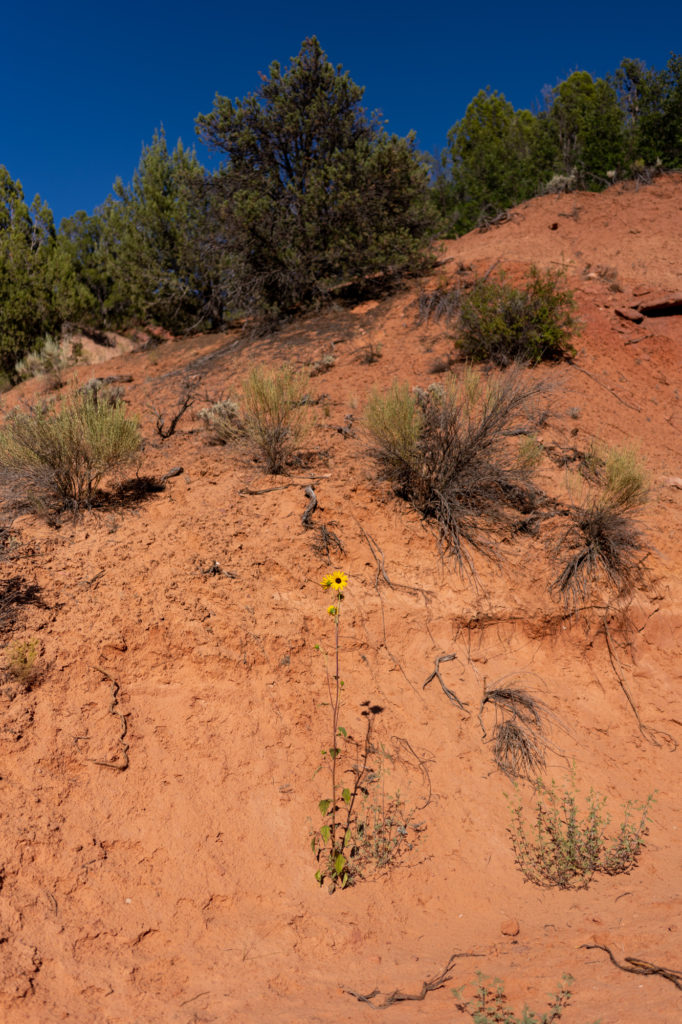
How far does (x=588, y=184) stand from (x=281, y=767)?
14822mm

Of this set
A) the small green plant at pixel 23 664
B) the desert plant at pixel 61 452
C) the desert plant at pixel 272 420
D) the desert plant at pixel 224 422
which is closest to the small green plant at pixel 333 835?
the small green plant at pixel 23 664

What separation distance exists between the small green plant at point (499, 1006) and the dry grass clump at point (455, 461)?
304cm

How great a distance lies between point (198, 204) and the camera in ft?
35.2

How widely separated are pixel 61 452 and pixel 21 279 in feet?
29.3

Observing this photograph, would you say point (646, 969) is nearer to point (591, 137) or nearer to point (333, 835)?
point (333, 835)

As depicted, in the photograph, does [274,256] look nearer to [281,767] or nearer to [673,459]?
[673,459]

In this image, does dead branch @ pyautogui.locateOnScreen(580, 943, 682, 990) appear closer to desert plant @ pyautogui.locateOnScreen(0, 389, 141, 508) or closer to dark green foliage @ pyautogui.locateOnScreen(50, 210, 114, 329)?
desert plant @ pyautogui.locateOnScreen(0, 389, 141, 508)

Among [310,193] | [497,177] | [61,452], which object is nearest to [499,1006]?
[61,452]

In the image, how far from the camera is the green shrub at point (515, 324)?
715 centimetres

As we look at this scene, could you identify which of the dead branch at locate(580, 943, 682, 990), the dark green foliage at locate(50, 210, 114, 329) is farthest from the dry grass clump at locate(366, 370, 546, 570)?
the dark green foliage at locate(50, 210, 114, 329)

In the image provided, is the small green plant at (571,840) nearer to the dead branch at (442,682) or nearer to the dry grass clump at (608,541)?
the dead branch at (442,682)

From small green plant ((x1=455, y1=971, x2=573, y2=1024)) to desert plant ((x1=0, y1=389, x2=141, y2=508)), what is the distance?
3.76 m

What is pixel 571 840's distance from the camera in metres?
3.01

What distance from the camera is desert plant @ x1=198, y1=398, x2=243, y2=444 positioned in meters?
5.49
